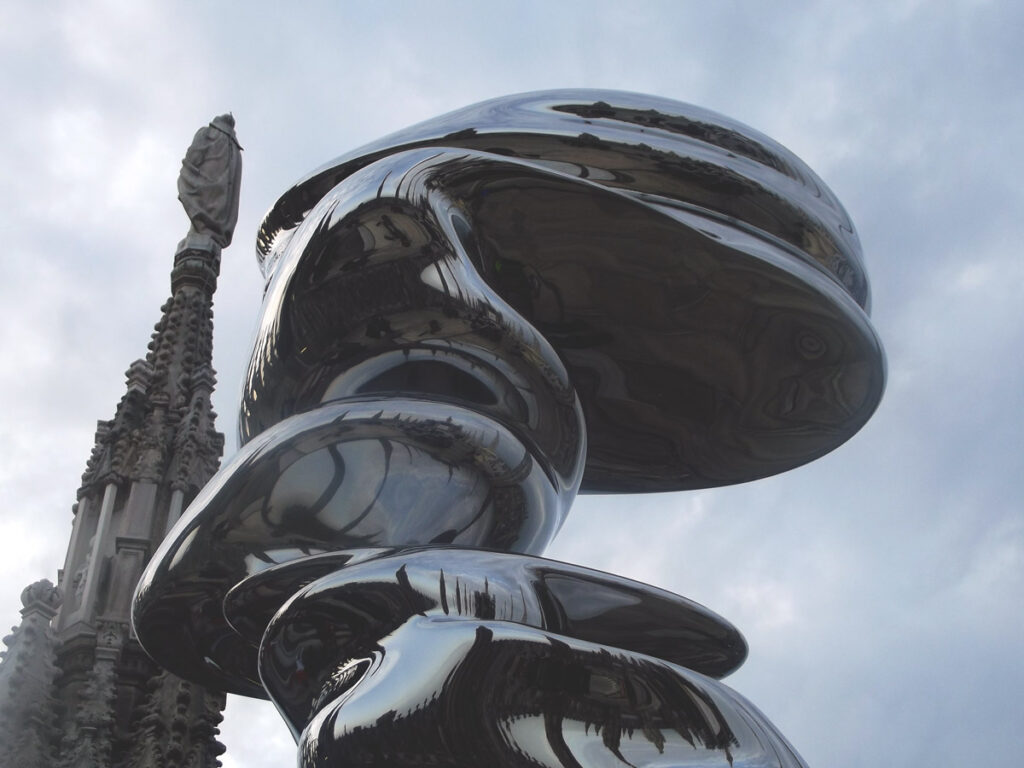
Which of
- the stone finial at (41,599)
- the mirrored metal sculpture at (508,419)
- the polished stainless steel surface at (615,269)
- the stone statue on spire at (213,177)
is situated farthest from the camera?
the stone statue on spire at (213,177)

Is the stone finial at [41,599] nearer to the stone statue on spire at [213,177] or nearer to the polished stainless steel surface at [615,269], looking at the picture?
the stone statue on spire at [213,177]

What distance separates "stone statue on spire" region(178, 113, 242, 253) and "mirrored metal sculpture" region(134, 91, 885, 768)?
744cm

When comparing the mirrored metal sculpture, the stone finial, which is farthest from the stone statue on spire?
the mirrored metal sculpture

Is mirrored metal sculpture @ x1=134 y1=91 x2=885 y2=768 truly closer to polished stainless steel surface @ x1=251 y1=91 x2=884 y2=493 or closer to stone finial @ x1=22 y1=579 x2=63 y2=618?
polished stainless steel surface @ x1=251 y1=91 x2=884 y2=493

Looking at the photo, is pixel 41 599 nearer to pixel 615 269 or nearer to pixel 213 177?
pixel 213 177

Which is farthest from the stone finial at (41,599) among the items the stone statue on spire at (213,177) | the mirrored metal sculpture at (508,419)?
the mirrored metal sculpture at (508,419)

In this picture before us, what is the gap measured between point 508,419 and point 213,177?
817 cm

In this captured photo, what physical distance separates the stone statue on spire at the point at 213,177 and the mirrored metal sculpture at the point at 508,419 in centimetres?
744

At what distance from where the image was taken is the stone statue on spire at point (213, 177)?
8.57m

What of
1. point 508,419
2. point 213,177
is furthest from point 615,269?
point 213,177

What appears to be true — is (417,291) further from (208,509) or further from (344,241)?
(208,509)

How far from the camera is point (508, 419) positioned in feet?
3.27

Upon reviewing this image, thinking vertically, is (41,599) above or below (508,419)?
above

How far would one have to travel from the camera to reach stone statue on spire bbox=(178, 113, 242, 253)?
8.57m
